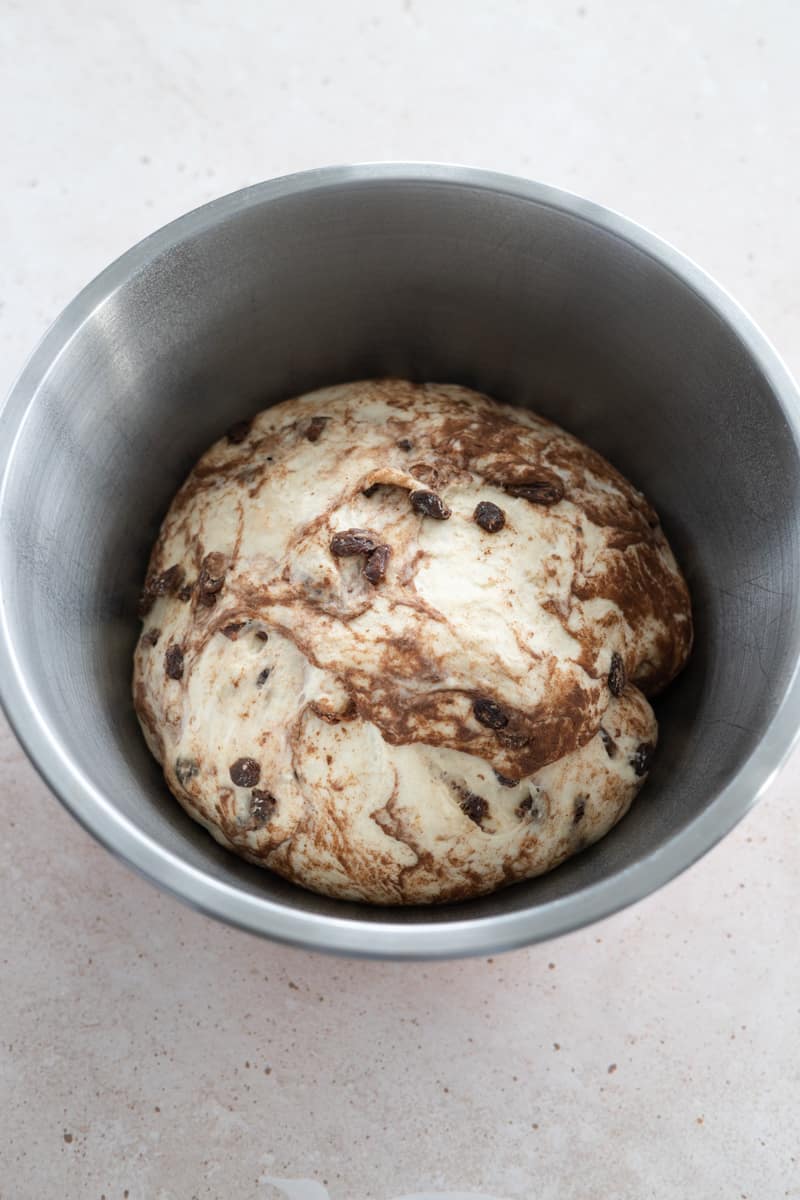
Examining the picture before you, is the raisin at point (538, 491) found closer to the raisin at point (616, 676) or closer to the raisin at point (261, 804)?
the raisin at point (616, 676)

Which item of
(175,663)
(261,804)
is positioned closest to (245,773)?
(261,804)

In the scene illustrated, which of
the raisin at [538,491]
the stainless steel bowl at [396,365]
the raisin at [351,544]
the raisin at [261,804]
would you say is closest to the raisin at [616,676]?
the stainless steel bowl at [396,365]

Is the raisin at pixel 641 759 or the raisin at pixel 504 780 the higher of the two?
the raisin at pixel 641 759

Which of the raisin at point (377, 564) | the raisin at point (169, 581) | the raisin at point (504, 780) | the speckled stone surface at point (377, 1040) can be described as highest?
the raisin at point (377, 564)

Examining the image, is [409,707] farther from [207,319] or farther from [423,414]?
[207,319]

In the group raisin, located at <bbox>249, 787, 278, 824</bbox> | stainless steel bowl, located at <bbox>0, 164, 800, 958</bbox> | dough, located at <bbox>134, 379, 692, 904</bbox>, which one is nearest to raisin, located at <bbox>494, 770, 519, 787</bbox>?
dough, located at <bbox>134, 379, 692, 904</bbox>

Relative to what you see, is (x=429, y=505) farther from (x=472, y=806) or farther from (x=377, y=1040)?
(x=377, y=1040)

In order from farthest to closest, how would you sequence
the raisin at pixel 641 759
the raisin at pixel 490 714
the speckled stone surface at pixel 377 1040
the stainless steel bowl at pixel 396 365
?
the speckled stone surface at pixel 377 1040 → the raisin at pixel 641 759 → the raisin at pixel 490 714 → the stainless steel bowl at pixel 396 365

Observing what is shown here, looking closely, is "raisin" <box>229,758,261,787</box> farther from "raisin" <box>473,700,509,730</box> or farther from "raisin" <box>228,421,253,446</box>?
"raisin" <box>228,421,253,446</box>
